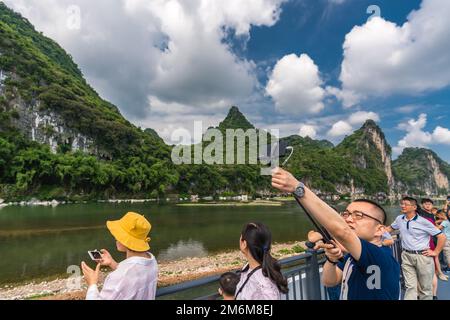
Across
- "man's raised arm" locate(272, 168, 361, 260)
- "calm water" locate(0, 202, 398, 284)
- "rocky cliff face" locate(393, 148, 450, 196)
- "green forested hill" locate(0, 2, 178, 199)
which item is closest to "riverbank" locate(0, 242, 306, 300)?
"calm water" locate(0, 202, 398, 284)

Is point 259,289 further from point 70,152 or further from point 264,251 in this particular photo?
point 70,152

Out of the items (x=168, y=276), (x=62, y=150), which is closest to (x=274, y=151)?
(x=168, y=276)

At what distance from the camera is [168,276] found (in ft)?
40.1

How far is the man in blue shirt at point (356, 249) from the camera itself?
127 cm

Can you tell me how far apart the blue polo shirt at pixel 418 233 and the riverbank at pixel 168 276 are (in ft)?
23.4

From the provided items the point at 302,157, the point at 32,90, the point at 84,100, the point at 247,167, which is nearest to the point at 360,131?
the point at 302,157

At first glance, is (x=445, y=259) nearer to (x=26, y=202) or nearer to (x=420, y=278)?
(x=420, y=278)

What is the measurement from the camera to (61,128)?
63.3m

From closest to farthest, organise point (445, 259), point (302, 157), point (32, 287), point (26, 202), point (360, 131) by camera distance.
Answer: point (445, 259)
point (32, 287)
point (26, 202)
point (302, 157)
point (360, 131)

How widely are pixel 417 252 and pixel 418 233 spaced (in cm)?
29

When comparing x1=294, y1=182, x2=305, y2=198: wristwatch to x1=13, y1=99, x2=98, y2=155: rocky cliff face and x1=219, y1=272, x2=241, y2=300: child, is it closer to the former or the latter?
x1=219, y1=272, x2=241, y2=300: child

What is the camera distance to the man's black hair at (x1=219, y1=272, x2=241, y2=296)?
82.0 inches

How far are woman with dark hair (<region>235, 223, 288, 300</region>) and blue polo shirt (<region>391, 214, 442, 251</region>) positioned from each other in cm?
331
